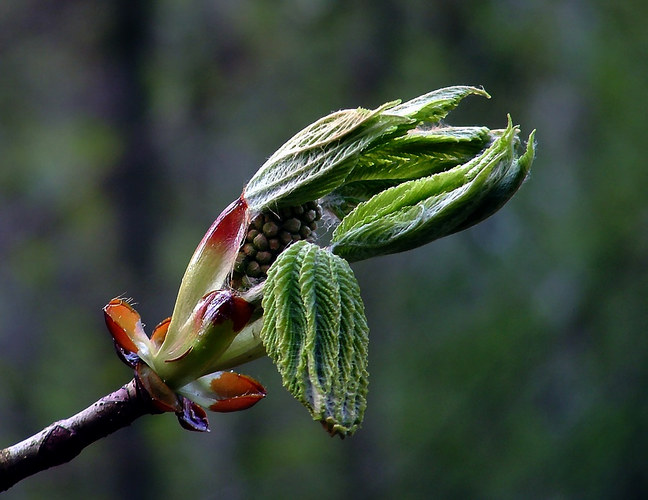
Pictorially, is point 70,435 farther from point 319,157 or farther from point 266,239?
point 319,157

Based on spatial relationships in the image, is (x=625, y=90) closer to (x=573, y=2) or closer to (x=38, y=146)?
(x=573, y=2)

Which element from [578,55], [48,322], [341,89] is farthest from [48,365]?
[578,55]

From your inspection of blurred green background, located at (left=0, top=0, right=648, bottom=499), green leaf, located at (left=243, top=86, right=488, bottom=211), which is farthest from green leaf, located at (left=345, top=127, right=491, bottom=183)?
blurred green background, located at (left=0, top=0, right=648, bottom=499)

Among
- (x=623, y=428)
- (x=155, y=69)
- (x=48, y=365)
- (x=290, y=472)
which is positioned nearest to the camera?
(x=623, y=428)

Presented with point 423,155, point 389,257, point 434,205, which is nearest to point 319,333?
point 434,205

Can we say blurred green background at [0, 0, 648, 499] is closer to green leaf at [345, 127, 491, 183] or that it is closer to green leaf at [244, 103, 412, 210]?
green leaf at [345, 127, 491, 183]

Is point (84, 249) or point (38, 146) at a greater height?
point (38, 146)

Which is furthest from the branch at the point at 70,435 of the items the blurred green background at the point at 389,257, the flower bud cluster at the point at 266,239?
the blurred green background at the point at 389,257
